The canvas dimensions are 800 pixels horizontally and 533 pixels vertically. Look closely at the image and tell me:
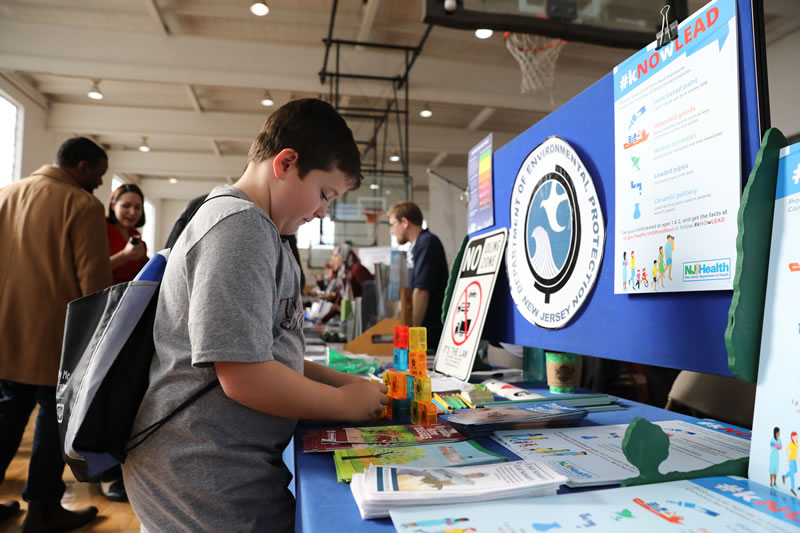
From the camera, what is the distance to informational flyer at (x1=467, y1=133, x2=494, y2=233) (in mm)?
1666

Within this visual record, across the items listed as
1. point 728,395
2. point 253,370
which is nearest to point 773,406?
point 253,370

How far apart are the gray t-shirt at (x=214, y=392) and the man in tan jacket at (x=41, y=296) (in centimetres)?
151

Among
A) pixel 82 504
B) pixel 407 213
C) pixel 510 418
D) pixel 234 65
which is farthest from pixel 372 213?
pixel 510 418

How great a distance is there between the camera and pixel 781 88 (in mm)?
5441

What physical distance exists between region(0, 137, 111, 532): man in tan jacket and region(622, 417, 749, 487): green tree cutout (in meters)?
2.12

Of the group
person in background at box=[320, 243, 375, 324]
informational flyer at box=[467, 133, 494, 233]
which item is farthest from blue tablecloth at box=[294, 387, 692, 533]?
person in background at box=[320, 243, 375, 324]

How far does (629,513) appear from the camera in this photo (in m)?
0.52

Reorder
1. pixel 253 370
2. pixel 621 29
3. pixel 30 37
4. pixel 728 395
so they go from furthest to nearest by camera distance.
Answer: pixel 30 37 → pixel 621 29 → pixel 728 395 → pixel 253 370

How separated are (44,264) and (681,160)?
230 centimetres

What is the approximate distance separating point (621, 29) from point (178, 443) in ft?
6.70

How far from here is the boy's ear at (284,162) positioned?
3.08ft

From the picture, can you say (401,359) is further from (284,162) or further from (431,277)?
(431,277)

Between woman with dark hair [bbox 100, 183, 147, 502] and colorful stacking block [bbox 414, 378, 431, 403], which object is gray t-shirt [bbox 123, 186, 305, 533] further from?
woman with dark hair [bbox 100, 183, 147, 502]

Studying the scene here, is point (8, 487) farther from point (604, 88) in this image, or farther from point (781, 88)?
point (781, 88)
